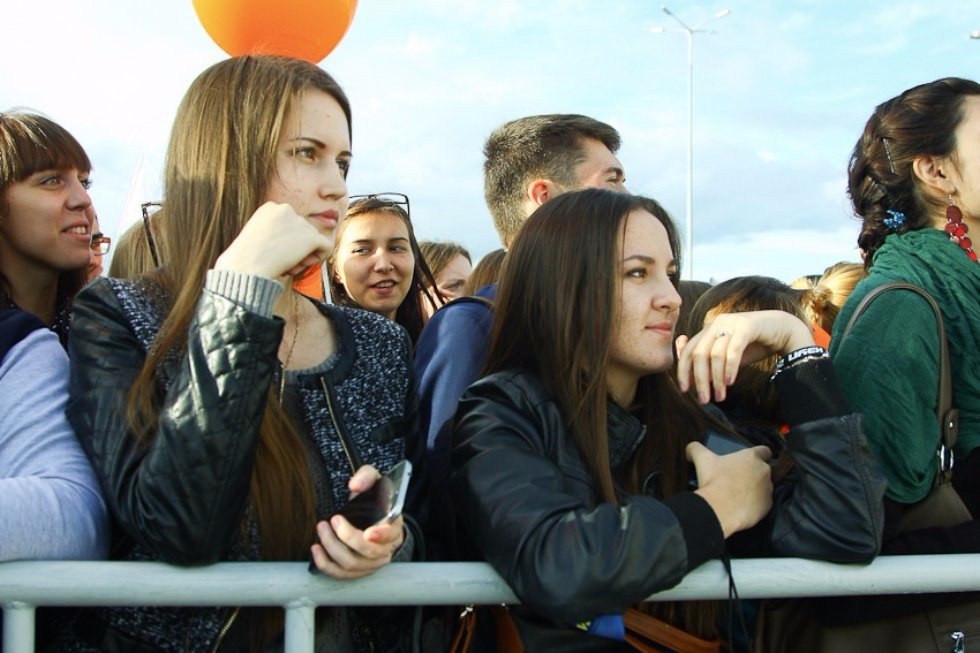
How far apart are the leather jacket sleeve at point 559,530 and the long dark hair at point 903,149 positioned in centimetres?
121

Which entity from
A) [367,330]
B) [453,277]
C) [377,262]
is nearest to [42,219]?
[367,330]

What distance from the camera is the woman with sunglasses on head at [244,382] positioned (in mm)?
1570

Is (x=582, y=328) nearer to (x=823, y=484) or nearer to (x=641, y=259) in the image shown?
(x=641, y=259)

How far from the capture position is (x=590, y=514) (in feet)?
5.79

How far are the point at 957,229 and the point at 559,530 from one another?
146 centimetres

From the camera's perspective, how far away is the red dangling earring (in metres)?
2.44

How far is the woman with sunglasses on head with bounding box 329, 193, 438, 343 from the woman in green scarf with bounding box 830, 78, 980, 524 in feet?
6.83

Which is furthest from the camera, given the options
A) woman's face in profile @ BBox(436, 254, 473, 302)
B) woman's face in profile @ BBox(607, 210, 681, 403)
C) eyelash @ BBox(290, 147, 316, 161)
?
woman's face in profile @ BBox(436, 254, 473, 302)

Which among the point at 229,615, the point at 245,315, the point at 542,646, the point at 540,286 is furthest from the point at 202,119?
the point at 542,646

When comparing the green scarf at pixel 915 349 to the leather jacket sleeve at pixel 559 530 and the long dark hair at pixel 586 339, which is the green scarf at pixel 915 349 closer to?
the long dark hair at pixel 586 339

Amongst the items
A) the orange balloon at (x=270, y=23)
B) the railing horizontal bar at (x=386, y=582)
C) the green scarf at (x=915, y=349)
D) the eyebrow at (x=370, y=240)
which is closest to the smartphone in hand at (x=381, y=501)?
the railing horizontal bar at (x=386, y=582)

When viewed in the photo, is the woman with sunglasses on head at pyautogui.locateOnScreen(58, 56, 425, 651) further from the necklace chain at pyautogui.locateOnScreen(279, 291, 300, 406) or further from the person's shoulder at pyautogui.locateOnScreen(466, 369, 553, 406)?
the person's shoulder at pyautogui.locateOnScreen(466, 369, 553, 406)

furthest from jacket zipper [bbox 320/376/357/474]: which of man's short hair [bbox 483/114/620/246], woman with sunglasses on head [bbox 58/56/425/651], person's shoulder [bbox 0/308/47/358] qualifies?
man's short hair [bbox 483/114/620/246]

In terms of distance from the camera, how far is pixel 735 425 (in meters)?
2.52
